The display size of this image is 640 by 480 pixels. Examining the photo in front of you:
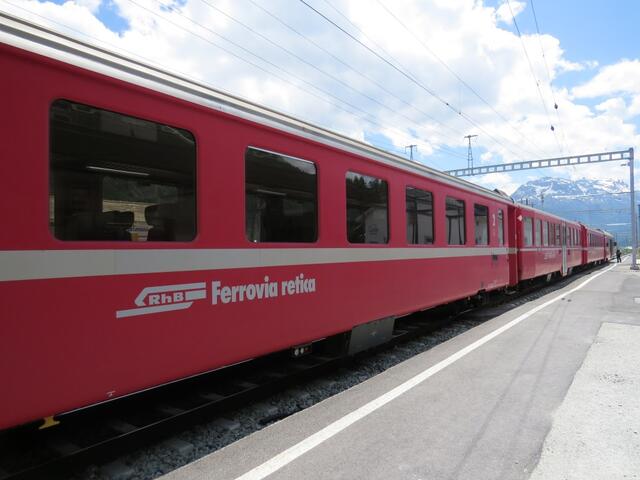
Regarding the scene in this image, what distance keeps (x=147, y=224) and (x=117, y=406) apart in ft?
6.30

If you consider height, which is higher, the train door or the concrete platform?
the train door

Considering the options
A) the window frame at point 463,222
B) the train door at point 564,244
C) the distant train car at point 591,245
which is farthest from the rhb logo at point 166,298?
the distant train car at point 591,245

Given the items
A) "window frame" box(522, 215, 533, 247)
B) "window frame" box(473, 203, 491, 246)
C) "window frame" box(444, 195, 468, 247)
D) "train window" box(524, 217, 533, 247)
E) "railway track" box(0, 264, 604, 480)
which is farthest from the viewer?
"train window" box(524, 217, 533, 247)

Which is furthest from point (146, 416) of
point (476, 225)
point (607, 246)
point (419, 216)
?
point (607, 246)

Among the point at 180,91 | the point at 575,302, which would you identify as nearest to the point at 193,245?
the point at 180,91

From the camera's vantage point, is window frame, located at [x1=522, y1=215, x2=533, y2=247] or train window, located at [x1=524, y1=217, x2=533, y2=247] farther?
train window, located at [x1=524, y1=217, x2=533, y2=247]

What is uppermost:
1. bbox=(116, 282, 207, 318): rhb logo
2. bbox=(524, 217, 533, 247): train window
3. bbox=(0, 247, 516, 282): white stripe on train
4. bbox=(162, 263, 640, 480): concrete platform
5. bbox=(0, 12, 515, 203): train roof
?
bbox=(0, 12, 515, 203): train roof

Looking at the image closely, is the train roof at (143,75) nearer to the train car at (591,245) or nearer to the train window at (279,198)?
the train window at (279,198)

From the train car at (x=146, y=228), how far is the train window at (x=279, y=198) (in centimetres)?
2

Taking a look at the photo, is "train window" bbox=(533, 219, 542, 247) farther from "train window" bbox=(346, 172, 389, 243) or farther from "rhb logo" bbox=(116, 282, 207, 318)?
"rhb logo" bbox=(116, 282, 207, 318)

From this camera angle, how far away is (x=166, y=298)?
331cm

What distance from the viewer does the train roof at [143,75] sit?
108 inches

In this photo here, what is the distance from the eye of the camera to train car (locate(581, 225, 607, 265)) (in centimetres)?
2700

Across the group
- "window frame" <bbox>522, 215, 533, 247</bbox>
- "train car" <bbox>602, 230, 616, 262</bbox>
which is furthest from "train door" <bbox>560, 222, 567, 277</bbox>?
"train car" <bbox>602, 230, 616, 262</bbox>
